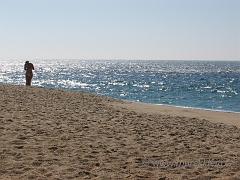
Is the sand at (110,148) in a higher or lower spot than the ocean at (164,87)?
higher

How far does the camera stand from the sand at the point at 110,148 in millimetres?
5469

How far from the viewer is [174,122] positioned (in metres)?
10.6

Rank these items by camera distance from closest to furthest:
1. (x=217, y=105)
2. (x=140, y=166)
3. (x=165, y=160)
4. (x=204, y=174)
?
(x=204, y=174)
(x=140, y=166)
(x=165, y=160)
(x=217, y=105)

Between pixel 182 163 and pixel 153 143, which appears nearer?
pixel 182 163

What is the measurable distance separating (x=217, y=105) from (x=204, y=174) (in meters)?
23.2

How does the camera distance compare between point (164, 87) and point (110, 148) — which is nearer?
point (110, 148)

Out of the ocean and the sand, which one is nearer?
the sand

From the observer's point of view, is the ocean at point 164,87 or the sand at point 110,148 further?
the ocean at point 164,87

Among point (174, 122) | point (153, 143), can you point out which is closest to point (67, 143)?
point (153, 143)

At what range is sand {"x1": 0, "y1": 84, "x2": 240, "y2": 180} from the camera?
547 cm

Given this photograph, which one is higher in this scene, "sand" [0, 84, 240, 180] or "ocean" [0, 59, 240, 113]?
"sand" [0, 84, 240, 180]

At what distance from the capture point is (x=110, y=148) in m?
6.87

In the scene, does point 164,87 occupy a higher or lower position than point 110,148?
lower

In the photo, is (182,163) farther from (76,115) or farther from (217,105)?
(217,105)
